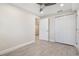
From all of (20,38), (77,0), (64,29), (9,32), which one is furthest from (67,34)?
(77,0)

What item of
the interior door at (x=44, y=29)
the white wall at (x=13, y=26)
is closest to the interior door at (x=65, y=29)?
the interior door at (x=44, y=29)

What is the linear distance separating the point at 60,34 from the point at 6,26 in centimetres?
348

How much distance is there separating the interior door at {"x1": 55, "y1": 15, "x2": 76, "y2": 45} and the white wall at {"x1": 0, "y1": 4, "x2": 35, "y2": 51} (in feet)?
6.89

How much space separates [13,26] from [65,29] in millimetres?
3174

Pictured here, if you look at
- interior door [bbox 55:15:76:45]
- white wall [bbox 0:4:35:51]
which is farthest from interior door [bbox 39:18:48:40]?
white wall [bbox 0:4:35:51]

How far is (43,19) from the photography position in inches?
243

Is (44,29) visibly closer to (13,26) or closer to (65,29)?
(65,29)

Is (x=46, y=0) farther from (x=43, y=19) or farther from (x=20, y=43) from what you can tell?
(x=43, y=19)

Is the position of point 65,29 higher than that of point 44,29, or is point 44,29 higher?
point 65,29

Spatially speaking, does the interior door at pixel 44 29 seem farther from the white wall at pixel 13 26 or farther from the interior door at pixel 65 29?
the white wall at pixel 13 26

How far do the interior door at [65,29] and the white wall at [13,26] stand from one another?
82.6 inches

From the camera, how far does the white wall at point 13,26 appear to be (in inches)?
116

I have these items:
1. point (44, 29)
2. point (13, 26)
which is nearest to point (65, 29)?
point (44, 29)

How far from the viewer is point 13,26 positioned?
3416mm
